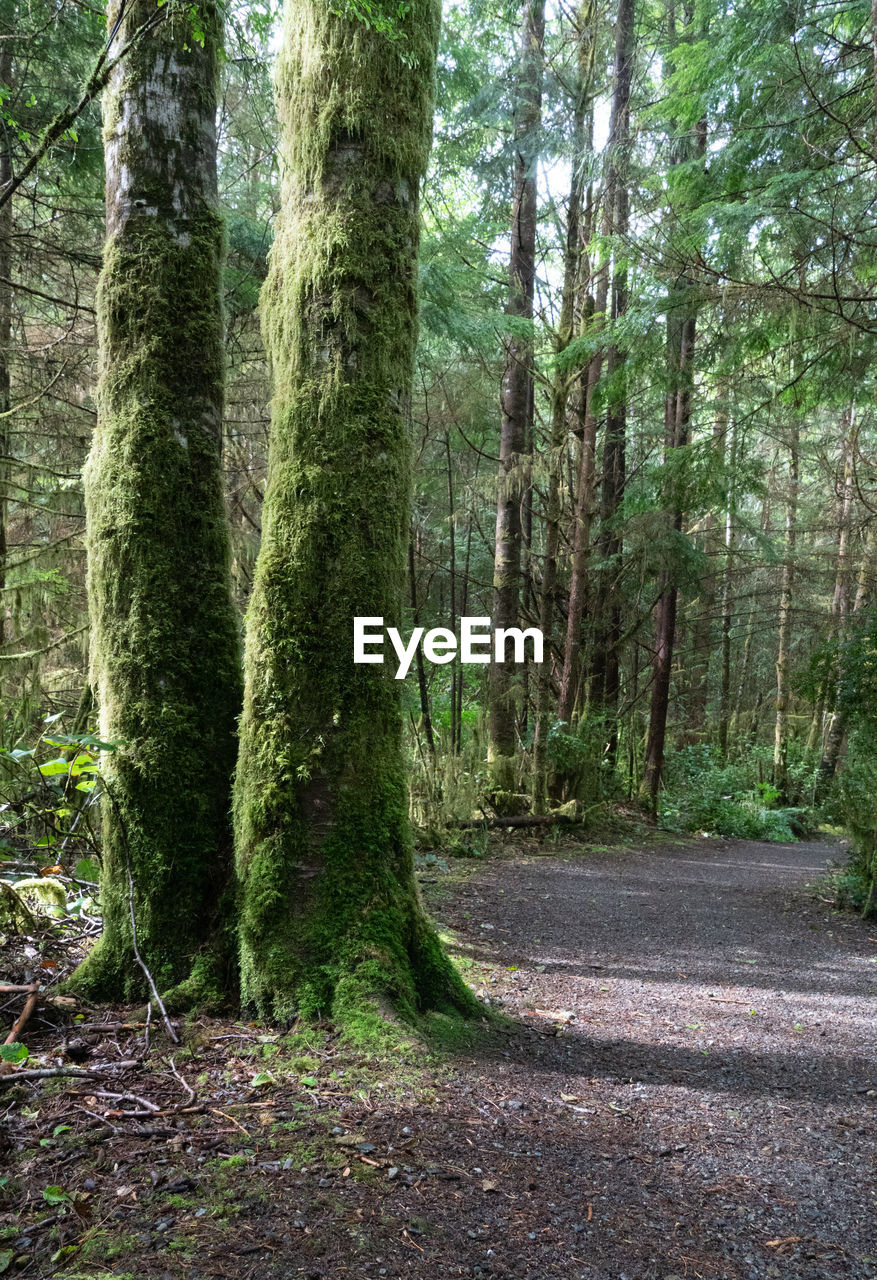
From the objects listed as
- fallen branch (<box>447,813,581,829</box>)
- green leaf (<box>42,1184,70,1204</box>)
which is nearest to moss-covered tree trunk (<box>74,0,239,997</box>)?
green leaf (<box>42,1184,70,1204</box>)

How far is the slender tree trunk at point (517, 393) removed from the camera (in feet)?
36.0

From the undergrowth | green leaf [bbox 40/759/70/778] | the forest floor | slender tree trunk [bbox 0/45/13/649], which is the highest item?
slender tree trunk [bbox 0/45/13/649]

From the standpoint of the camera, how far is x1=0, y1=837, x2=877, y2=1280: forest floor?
1831 mm

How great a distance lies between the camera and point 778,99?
705 cm

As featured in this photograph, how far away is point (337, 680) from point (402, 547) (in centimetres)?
66

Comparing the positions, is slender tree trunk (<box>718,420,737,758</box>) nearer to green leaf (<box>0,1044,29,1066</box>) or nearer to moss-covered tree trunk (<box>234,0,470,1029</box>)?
moss-covered tree trunk (<box>234,0,470,1029</box>)

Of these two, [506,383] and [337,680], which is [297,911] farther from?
[506,383]

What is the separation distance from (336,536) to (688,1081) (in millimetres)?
2632

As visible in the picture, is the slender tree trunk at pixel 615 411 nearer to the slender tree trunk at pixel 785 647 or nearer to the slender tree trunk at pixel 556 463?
the slender tree trunk at pixel 556 463

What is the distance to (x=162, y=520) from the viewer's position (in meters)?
Result: 3.36

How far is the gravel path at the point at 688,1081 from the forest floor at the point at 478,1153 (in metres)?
0.01

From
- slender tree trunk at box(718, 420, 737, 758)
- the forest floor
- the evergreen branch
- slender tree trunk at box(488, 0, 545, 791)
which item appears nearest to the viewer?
the forest floor

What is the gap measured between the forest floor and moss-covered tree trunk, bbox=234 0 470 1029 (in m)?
0.46

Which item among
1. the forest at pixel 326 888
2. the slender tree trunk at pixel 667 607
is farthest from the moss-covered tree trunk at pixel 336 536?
the slender tree trunk at pixel 667 607
